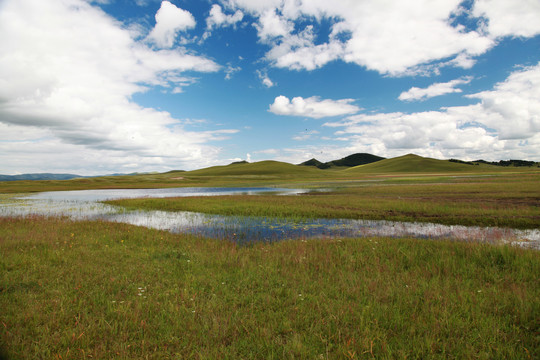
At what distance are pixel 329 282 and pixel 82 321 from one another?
740 centimetres

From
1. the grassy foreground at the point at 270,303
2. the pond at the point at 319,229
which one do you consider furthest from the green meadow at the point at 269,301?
the pond at the point at 319,229

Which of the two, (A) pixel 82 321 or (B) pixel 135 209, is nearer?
(A) pixel 82 321

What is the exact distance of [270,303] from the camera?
7762mm

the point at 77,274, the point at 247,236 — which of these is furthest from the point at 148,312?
the point at 247,236

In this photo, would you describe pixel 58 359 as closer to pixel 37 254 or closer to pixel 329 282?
pixel 329 282

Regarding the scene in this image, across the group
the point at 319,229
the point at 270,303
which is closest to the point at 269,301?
the point at 270,303

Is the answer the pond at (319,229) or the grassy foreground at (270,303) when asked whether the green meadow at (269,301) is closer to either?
the grassy foreground at (270,303)

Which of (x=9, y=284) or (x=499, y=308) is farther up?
(x=9, y=284)

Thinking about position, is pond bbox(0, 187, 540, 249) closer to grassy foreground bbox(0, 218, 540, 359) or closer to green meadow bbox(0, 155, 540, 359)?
green meadow bbox(0, 155, 540, 359)

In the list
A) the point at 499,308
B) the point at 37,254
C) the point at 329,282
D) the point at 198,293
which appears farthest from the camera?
the point at 37,254

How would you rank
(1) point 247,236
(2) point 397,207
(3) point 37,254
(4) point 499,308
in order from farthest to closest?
(2) point 397,207, (1) point 247,236, (3) point 37,254, (4) point 499,308

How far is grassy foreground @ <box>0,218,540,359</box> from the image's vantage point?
5727mm

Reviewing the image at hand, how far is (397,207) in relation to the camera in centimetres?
2956

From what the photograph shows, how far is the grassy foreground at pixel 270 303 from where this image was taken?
573 cm
